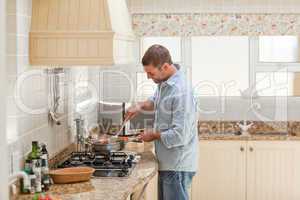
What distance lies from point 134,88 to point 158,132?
2090mm

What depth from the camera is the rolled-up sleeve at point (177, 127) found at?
11.9 ft

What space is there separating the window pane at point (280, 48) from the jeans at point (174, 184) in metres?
2.35

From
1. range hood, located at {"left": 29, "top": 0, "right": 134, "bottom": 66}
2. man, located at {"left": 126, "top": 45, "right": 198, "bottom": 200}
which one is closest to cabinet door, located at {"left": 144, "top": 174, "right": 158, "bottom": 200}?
man, located at {"left": 126, "top": 45, "right": 198, "bottom": 200}

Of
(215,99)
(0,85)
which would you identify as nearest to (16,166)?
(0,85)

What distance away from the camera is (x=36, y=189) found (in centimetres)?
296

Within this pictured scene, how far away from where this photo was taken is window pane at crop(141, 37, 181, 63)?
19.0 ft

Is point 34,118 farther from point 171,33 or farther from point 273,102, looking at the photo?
point 273,102

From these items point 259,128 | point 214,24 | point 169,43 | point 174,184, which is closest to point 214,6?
point 214,24

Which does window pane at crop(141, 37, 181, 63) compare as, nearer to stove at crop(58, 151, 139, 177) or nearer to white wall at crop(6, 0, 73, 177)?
stove at crop(58, 151, 139, 177)

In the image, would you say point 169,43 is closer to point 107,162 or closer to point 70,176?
point 107,162

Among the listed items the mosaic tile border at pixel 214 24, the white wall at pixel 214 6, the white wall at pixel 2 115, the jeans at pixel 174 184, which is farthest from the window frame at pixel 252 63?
the white wall at pixel 2 115

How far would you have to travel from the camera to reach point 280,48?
570 centimetres

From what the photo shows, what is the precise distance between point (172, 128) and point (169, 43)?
2265 mm

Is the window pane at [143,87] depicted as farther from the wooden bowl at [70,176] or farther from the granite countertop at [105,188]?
the wooden bowl at [70,176]
